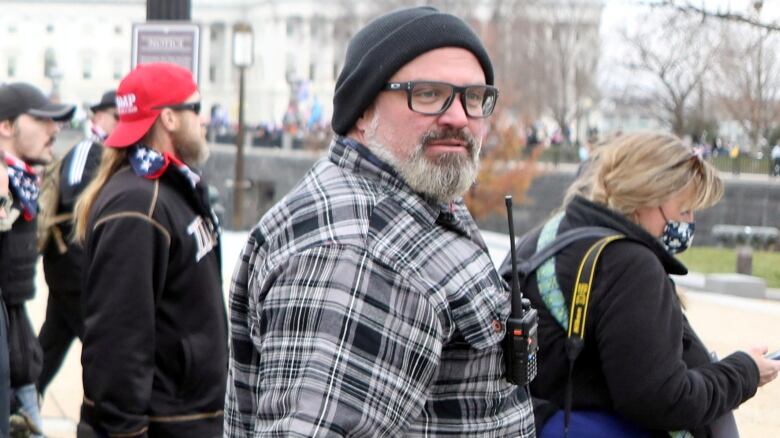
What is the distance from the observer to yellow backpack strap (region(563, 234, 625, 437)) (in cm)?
328

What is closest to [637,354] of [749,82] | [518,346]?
[518,346]

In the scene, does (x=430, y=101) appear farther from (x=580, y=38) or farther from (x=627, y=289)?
(x=580, y=38)

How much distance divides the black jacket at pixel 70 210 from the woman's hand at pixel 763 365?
3241mm

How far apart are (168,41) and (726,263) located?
1531 cm

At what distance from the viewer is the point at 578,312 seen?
329cm

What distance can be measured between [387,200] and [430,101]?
22 centimetres

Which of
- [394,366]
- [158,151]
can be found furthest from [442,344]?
[158,151]

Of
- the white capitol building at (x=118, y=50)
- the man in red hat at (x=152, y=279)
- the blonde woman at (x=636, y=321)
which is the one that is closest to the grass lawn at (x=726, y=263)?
the blonde woman at (x=636, y=321)

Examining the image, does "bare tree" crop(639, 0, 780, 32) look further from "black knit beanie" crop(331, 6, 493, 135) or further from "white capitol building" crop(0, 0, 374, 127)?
"white capitol building" crop(0, 0, 374, 127)

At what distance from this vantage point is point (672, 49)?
130 ft

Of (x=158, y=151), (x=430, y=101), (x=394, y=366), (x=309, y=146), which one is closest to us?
(x=394, y=366)

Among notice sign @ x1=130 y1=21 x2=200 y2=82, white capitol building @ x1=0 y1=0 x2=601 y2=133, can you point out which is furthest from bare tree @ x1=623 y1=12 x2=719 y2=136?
white capitol building @ x1=0 y1=0 x2=601 y2=133

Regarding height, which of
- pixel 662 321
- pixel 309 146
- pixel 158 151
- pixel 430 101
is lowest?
pixel 309 146

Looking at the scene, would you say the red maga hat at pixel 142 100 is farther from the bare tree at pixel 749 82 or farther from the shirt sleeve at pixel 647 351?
the bare tree at pixel 749 82
